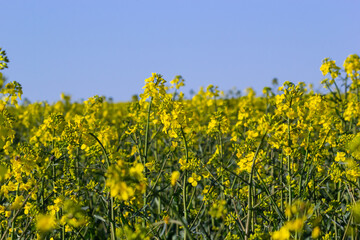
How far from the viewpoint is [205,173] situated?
310 centimetres

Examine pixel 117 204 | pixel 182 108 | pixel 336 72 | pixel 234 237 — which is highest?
pixel 336 72

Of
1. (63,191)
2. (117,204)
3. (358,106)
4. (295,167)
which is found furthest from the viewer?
(358,106)

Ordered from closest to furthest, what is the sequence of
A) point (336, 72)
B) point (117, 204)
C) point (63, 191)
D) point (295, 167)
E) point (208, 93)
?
1. point (117, 204)
2. point (63, 191)
3. point (295, 167)
4. point (336, 72)
5. point (208, 93)

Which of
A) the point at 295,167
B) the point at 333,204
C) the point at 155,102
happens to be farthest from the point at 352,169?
the point at 155,102

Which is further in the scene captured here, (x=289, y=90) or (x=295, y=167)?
(x=295, y=167)

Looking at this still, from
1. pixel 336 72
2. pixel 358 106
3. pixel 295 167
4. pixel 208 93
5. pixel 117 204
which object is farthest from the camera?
pixel 208 93

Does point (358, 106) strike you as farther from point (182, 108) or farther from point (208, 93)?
point (208, 93)

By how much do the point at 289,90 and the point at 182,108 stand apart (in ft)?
2.35

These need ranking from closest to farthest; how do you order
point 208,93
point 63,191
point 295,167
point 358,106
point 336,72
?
point 63,191 < point 295,167 < point 358,106 < point 336,72 < point 208,93

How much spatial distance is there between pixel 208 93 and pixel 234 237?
4.12 meters

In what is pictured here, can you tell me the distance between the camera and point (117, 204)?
306 centimetres

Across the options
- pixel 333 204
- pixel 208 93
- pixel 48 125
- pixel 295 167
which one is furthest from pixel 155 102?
pixel 208 93

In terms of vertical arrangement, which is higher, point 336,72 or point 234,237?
point 336,72

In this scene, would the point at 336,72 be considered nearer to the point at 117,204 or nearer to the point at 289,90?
the point at 289,90
